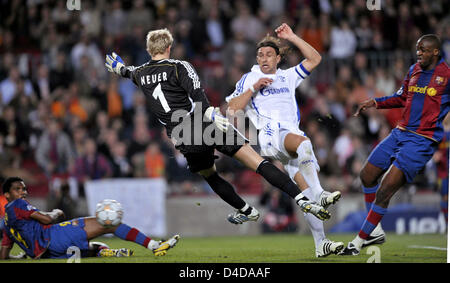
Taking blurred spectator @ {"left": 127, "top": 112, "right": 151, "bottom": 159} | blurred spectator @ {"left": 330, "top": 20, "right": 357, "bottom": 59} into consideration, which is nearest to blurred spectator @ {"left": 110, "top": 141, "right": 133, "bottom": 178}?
blurred spectator @ {"left": 127, "top": 112, "right": 151, "bottom": 159}

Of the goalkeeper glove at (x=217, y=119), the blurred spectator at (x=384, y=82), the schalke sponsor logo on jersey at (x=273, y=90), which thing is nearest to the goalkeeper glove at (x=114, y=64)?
the goalkeeper glove at (x=217, y=119)

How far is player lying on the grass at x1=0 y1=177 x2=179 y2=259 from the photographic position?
311 inches

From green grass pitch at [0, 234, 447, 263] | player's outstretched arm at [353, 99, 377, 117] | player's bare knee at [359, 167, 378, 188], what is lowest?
green grass pitch at [0, 234, 447, 263]

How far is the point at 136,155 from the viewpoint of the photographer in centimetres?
1356

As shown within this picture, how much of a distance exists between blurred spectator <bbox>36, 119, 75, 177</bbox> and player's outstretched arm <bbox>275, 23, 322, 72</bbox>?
6829 mm

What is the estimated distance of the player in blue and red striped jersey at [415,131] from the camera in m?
7.58

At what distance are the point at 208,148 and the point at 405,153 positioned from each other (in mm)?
2167

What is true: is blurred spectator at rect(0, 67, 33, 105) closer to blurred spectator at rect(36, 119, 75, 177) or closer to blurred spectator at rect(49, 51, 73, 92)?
blurred spectator at rect(49, 51, 73, 92)

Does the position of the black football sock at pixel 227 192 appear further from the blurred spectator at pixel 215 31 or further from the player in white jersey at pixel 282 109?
the blurred spectator at pixel 215 31

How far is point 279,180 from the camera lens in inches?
281

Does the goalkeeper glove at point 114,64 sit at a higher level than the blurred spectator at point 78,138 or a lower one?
higher

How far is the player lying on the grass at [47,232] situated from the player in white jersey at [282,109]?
61.3 inches

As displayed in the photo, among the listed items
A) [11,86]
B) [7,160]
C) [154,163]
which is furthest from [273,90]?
[11,86]

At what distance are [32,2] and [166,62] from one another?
851 centimetres
